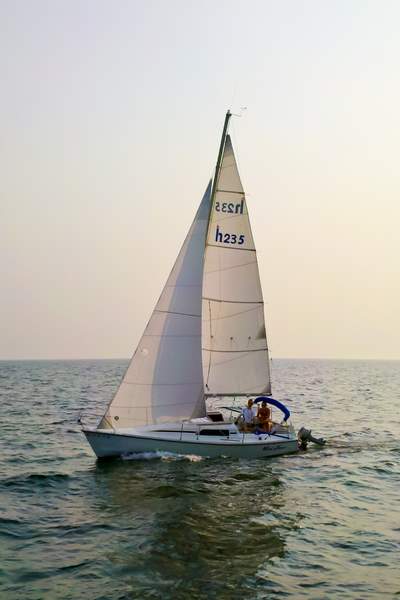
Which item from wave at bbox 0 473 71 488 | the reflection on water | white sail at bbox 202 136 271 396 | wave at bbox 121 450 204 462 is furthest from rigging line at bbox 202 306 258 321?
wave at bbox 0 473 71 488

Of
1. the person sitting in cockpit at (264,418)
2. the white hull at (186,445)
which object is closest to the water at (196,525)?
the white hull at (186,445)

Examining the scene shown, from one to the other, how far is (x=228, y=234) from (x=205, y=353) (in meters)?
5.10

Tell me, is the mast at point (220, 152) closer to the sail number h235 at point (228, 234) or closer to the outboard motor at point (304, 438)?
the sail number h235 at point (228, 234)

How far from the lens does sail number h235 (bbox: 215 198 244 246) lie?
25094 mm

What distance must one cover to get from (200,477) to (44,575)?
380 inches

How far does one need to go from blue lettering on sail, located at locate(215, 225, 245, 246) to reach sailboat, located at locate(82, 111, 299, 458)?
0.04 m

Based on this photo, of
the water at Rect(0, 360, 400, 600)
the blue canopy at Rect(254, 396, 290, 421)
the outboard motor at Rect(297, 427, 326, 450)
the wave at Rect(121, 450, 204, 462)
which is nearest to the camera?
the water at Rect(0, 360, 400, 600)

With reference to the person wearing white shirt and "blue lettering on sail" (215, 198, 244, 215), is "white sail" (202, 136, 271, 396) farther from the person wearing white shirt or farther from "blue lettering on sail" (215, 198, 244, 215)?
the person wearing white shirt

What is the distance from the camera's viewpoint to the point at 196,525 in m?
16.0

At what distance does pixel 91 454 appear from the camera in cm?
2539

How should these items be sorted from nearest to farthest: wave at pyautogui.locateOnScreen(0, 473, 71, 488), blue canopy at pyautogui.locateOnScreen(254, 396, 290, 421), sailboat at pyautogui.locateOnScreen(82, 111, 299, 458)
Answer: wave at pyautogui.locateOnScreen(0, 473, 71, 488) → sailboat at pyautogui.locateOnScreen(82, 111, 299, 458) → blue canopy at pyautogui.locateOnScreen(254, 396, 290, 421)

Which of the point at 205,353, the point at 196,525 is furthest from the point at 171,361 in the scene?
the point at 196,525

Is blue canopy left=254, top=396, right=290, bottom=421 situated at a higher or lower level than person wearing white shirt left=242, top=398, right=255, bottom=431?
higher

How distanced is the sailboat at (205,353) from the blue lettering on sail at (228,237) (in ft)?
0.14
